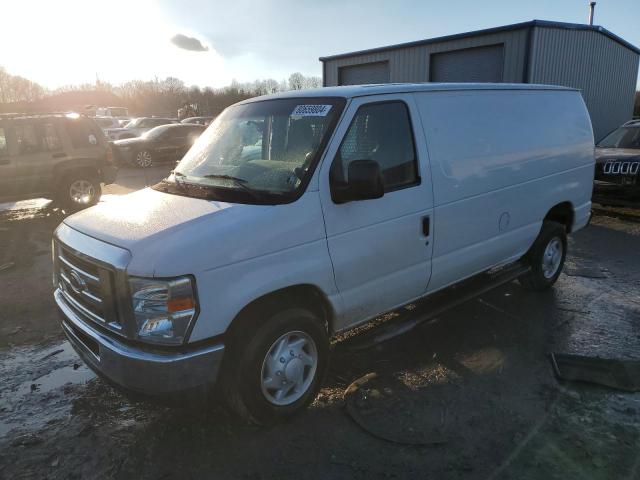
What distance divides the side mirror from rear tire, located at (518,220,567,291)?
279 centimetres

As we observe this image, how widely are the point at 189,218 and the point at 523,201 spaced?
10.6ft

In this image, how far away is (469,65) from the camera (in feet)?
51.9

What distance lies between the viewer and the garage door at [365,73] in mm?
18547

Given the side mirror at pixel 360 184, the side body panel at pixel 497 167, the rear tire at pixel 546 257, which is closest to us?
the side mirror at pixel 360 184

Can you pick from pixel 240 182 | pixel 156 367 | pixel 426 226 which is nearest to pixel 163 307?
pixel 156 367

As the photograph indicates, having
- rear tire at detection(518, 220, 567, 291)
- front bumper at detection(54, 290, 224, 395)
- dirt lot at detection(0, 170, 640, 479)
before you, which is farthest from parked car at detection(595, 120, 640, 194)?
front bumper at detection(54, 290, 224, 395)

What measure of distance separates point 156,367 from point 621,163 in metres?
9.22

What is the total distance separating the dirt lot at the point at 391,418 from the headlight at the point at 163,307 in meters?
0.44

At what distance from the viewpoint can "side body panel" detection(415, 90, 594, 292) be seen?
3.77 meters

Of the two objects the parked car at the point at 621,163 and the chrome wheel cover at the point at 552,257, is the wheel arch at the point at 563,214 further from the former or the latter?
the parked car at the point at 621,163

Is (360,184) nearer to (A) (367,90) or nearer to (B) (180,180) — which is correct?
→ (A) (367,90)

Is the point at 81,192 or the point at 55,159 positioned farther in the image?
the point at 81,192

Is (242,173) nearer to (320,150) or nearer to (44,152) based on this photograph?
(320,150)

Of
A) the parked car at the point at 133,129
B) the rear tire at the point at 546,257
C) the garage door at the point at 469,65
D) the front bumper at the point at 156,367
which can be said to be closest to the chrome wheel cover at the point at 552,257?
the rear tire at the point at 546,257
